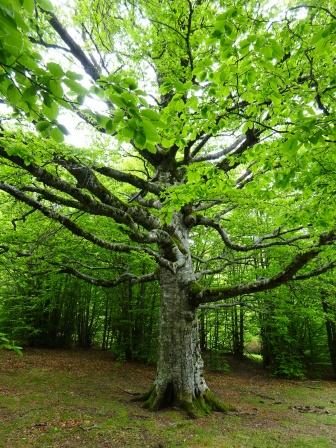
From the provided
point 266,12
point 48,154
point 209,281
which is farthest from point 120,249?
point 209,281

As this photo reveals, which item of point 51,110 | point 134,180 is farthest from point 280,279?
point 51,110

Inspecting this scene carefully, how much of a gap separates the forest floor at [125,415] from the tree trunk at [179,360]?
351 mm

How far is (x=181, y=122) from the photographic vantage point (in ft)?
16.8

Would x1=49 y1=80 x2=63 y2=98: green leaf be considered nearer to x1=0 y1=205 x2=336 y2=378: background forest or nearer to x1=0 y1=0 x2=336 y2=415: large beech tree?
x1=0 y1=0 x2=336 y2=415: large beech tree

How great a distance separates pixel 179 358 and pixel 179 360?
0.15 ft

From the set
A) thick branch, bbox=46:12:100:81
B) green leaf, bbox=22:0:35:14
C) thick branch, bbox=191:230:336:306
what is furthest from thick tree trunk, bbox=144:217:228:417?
green leaf, bbox=22:0:35:14

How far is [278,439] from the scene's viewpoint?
7.05m

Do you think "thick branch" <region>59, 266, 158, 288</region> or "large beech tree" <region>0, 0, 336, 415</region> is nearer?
"large beech tree" <region>0, 0, 336, 415</region>

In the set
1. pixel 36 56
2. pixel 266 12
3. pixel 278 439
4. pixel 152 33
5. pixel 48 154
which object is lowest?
pixel 278 439

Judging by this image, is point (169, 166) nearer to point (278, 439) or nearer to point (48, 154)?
point (48, 154)

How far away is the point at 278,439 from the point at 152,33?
9.19 metres

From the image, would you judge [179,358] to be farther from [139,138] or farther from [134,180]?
→ [139,138]

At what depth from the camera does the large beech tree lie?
1.65 meters

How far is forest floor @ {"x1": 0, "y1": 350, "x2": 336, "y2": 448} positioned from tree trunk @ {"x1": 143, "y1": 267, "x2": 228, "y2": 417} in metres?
0.35
